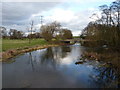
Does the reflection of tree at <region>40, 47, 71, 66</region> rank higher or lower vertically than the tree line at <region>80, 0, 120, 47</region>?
lower

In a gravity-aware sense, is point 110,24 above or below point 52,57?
above

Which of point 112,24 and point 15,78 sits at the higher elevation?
point 112,24

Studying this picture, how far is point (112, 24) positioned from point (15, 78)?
1715 cm

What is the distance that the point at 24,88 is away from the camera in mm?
7688

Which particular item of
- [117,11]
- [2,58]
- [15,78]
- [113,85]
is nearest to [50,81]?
[15,78]

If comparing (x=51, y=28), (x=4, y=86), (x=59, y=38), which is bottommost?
(x=4, y=86)

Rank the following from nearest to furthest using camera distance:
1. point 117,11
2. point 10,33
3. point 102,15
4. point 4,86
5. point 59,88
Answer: point 59,88 → point 4,86 → point 117,11 → point 102,15 → point 10,33

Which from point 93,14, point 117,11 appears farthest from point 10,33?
point 117,11

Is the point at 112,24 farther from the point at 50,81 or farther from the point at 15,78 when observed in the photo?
the point at 15,78

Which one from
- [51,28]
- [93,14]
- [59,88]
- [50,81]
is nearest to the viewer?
[59,88]

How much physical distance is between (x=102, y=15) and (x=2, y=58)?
720 inches

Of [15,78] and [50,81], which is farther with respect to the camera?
[15,78]

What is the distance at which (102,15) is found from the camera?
23.0 metres

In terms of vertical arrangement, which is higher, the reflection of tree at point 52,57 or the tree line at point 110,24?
the tree line at point 110,24
